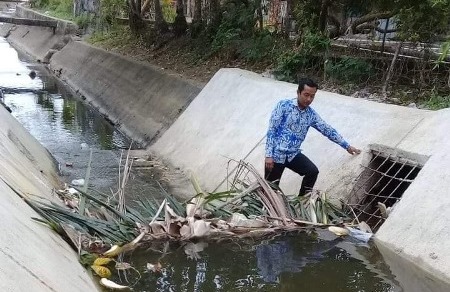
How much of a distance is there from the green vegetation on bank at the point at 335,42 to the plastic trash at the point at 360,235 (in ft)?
6.52

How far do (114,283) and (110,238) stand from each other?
0.59m

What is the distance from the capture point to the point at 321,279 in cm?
479

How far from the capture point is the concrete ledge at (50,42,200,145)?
13.4 metres

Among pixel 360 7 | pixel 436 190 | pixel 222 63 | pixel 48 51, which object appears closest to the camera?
pixel 436 190

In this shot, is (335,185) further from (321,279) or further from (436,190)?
(321,279)

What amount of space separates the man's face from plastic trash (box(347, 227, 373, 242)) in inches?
55.3

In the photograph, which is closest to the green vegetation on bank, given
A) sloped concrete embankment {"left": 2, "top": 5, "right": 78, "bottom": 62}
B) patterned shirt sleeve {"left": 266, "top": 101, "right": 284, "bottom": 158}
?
patterned shirt sleeve {"left": 266, "top": 101, "right": 284, "bottom": 158}

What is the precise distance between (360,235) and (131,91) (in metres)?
11.9

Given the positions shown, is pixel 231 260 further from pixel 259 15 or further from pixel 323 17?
pixel 259 15

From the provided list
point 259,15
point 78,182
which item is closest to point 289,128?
point 78,182

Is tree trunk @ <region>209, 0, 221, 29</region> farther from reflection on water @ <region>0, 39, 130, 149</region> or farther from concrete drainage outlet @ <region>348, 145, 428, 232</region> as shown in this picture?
concrete drainage outlet @ <region>348, 145, 428, 232</region>

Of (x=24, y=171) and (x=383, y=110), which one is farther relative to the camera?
(x=383, y=110)

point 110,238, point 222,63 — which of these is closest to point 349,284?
point 110,238

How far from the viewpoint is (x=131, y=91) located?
16422 millimetres
